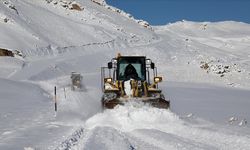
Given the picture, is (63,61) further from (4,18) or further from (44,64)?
(4,18)

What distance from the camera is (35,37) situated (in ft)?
158

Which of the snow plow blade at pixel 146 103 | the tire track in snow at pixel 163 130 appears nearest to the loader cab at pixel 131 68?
the snow plow blade at pixel 146 103

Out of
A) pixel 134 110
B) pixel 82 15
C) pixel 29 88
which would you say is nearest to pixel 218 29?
pixel 82 15

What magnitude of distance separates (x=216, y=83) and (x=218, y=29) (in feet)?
272

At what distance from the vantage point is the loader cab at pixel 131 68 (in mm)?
16828

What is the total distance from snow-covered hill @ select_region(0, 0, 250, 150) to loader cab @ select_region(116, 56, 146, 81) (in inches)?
57.3

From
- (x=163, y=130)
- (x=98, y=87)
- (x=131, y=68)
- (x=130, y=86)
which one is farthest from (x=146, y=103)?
(x=98, y=87)

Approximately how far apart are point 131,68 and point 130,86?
1259 mm

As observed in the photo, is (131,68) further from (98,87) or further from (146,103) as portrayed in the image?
(98,87)

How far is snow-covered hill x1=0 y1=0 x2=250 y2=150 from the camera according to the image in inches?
428

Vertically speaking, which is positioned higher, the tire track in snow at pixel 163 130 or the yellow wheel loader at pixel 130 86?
the yellow wheel loader at pixel 130 86

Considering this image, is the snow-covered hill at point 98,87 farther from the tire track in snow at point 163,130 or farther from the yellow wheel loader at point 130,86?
the yellow wheel loader at point 130,86

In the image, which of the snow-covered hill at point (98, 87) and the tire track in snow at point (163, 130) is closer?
the tire track in snow at point (163, 130)

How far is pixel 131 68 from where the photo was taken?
16875 millimetres
